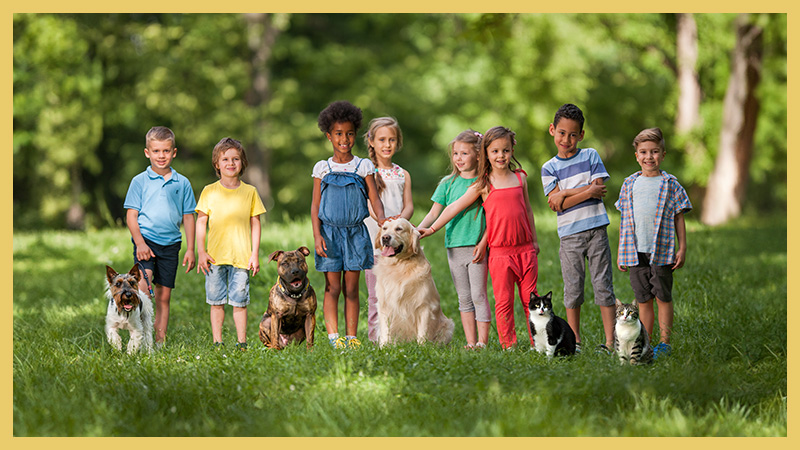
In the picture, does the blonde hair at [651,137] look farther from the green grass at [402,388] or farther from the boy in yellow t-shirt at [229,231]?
the boy in yellow t-shirt at [229,231]

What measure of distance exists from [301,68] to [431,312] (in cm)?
2233

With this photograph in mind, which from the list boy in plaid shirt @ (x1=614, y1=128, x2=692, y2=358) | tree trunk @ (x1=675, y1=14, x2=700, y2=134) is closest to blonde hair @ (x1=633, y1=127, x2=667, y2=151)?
boy in plaid shirt @ (x1=614, y1=128, x2=692, y2=358)

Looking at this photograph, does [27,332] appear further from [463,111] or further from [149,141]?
[463,111]

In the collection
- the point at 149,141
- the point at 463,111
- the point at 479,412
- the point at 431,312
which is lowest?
the point at 479,412

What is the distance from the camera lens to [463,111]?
26.7m

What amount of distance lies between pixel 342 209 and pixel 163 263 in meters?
1.86

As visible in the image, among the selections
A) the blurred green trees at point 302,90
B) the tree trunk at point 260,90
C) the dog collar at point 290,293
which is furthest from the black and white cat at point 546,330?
the tree trunk at point 260,90

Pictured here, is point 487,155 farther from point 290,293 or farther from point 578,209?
point 290,293

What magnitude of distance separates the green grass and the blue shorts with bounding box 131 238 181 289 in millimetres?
652

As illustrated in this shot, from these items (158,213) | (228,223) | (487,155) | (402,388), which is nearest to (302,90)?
(158,213)

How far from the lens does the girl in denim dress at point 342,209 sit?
722 cm

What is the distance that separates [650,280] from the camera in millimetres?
7023

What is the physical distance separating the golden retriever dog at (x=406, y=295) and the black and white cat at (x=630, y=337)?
170 cm

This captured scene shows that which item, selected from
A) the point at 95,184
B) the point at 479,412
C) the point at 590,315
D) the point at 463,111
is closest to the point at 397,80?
the point at 463,111
